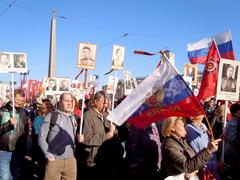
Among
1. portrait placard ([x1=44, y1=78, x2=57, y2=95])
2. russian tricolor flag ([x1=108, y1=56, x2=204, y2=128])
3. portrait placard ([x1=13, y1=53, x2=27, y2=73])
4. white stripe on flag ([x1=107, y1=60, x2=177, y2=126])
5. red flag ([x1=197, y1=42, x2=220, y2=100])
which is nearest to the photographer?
russian tricolor flag ([x1=108, y1=56, x2=204, y2=128])

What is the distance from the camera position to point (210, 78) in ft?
15.3

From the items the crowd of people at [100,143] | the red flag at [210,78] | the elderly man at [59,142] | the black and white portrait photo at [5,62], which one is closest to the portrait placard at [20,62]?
the black and white portrait photo at [5,62]

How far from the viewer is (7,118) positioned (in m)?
5.55

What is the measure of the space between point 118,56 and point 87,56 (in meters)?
1.57

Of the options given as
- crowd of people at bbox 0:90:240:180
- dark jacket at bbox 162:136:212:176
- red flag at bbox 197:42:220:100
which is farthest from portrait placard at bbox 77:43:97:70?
dark jacket at bbox 162:136:212:176

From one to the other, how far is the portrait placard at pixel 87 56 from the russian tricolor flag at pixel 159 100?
7.72 feet

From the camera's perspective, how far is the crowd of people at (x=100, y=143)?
4.12m

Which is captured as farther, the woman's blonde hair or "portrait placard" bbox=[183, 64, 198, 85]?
"portrait placard" bbox=[183, 64, 198, 85]

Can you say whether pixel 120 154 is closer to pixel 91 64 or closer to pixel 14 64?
pixel 91 64

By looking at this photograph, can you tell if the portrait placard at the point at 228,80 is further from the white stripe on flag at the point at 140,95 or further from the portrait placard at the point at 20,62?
the portrait placard at the point at 20,62

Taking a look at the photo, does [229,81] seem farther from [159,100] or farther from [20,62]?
[20,62]

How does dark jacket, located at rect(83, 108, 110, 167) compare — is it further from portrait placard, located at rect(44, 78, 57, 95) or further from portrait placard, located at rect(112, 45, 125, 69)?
portrait placard, located at rect(44, 78, 57, 95)

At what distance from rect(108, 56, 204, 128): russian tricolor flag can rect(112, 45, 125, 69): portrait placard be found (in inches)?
136

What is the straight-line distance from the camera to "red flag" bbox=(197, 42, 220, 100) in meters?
4.59
